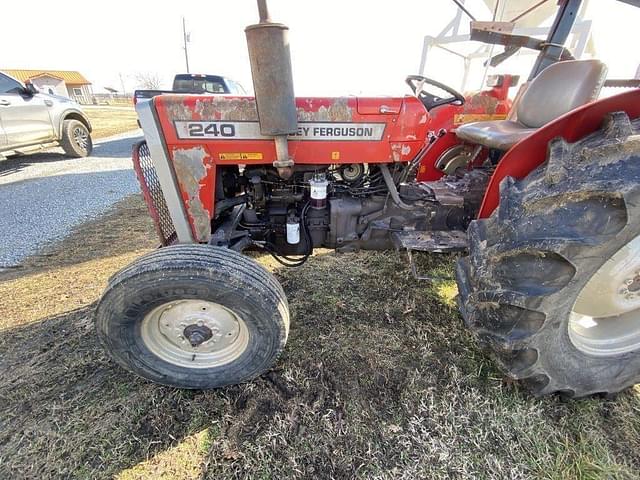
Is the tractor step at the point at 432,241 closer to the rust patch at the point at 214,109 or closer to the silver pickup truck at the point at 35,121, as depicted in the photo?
the rust patch at the point at 214,109

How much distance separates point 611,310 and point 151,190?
2356mm

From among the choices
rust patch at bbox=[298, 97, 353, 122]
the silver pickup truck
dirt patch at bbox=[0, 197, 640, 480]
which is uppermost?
rust patch at bbox=[298, 97, 353, 122]

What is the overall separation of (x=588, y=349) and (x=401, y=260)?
142 cm

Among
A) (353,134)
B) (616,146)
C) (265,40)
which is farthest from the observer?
(353,134)

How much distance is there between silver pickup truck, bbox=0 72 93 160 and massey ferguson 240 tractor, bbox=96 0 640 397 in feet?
17.0

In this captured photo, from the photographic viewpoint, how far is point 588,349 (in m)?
1.48

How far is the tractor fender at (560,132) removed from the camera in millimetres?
1242

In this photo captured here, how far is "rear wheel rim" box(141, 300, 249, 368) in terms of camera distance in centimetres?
153

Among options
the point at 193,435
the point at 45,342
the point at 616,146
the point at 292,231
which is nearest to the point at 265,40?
the point at 292,231

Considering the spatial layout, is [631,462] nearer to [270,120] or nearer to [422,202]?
[422,202]

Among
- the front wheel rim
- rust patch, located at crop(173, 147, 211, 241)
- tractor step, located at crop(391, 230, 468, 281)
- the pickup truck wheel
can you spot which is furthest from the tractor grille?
the front wheel rim

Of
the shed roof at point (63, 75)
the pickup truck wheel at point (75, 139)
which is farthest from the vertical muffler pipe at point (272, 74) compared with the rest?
the shed roof at point (63, 75)

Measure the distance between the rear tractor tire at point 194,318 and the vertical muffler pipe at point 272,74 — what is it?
2.01ft

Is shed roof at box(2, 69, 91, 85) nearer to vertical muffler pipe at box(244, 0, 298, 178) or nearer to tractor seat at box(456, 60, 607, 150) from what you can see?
vertical muffler pipe at box(244, 0, 298, 178)
